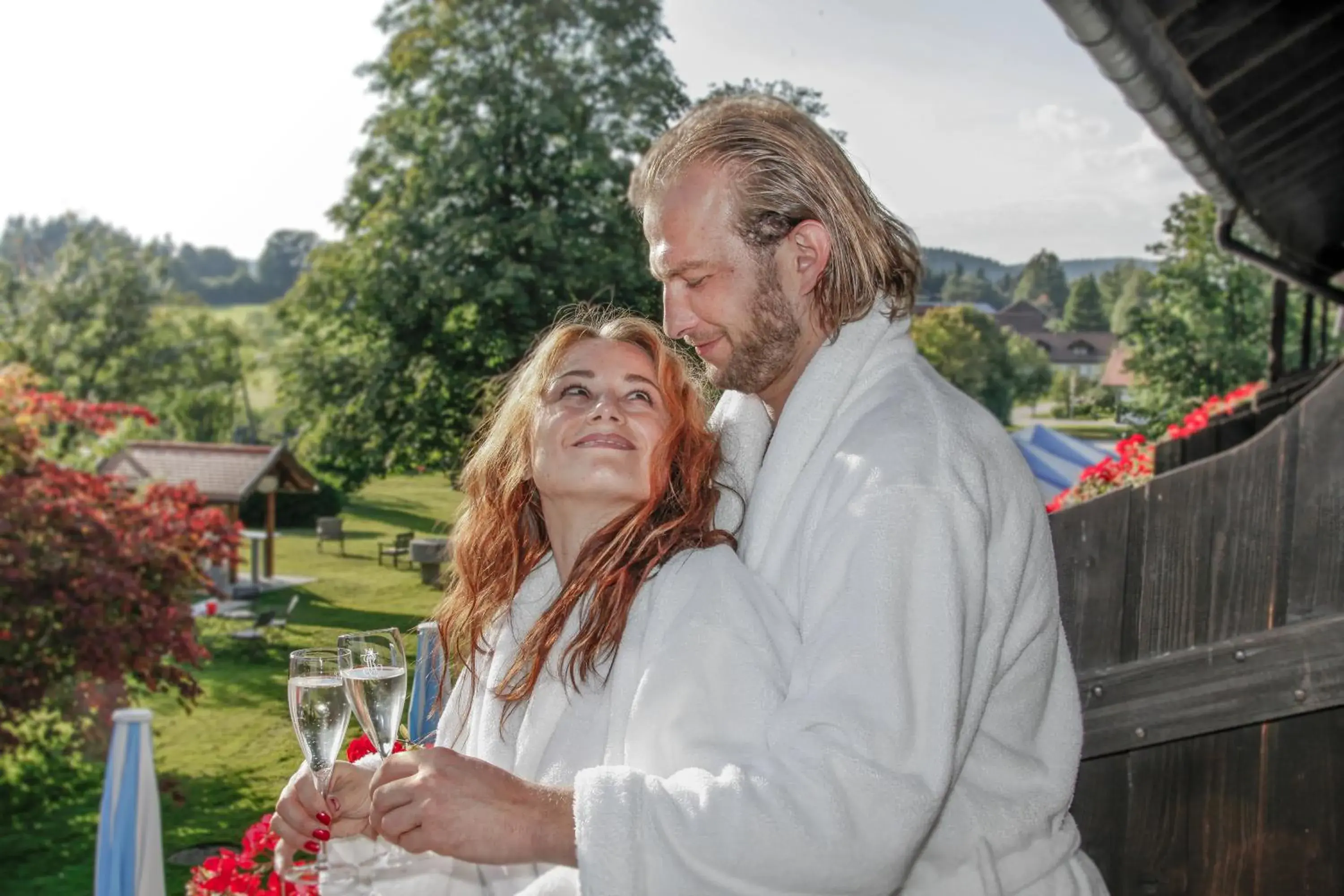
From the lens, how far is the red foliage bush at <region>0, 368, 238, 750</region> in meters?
4.13

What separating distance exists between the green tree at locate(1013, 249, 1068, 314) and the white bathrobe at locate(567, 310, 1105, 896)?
6.61m

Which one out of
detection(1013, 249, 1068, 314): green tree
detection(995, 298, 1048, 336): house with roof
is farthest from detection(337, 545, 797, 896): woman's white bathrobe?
detection(1013, 249, 1068, 314): green tree

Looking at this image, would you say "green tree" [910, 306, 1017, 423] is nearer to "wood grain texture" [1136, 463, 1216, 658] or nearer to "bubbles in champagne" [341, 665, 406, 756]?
"wood grain texture" [1136, 463, 1216, 658]

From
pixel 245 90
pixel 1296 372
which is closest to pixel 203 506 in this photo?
pixel 245 90

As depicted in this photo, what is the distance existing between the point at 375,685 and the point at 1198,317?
34.4ft

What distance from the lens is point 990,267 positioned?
6.90 m

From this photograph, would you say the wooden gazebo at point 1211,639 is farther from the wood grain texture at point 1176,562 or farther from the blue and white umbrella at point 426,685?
the blue and white umbrella at point 426,685

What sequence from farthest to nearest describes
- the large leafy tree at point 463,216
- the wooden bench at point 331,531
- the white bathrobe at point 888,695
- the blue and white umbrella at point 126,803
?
the large leafy tree at point 463,216 → the wooden bench at point 331,531 → the blue and white umbrella at point 126,803 → the white bathrobe at point 888,695

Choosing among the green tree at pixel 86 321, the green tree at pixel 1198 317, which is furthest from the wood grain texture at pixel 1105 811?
the green tree at pixel 86 321

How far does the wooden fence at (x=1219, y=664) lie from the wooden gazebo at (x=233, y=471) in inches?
191

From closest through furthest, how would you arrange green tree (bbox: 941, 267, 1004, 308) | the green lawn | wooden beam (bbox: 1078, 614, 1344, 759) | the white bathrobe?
the white bathrobe, wooden beam (bbox: 1078, 614, 1344, 759), the green lawn, green tree (bbox: 941, 267, 1004, 308)

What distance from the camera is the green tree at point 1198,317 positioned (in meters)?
9.58

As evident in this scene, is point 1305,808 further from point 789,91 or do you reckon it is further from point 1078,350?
point 1078,350

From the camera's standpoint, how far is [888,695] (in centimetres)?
78
